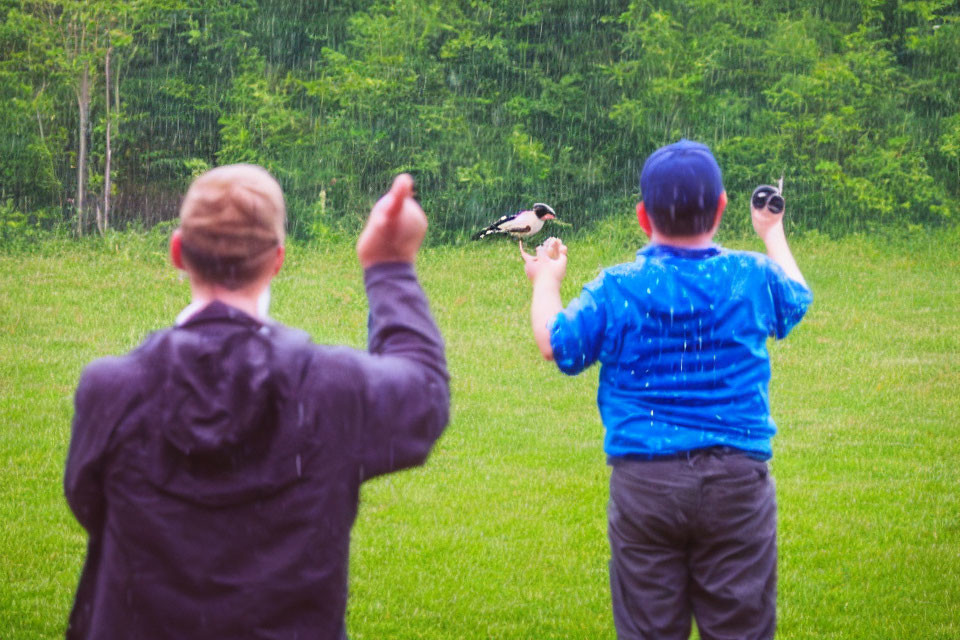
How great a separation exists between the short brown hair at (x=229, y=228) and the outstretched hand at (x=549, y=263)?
1.24 meters

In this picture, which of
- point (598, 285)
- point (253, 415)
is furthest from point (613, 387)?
point (253, 415)

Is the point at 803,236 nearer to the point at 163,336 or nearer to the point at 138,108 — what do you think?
the point at 138,108

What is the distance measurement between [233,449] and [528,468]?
221 inches

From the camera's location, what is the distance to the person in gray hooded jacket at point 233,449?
1544 millimetres

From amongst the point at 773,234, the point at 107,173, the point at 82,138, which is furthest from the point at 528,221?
the point at 82,138

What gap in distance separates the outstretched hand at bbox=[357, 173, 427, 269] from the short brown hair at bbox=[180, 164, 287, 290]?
5.4 inches

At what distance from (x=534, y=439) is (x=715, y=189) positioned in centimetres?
518

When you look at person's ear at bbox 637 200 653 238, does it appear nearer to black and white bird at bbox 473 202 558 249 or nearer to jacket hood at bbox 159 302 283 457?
jacket hood at bbox 159 302 283 457

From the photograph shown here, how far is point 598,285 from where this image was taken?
2711 mm

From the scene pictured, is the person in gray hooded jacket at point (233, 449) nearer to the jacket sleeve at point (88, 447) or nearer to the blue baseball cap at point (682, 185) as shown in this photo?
the jacket sleeve at point (88, 447)

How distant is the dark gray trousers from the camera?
2562mm

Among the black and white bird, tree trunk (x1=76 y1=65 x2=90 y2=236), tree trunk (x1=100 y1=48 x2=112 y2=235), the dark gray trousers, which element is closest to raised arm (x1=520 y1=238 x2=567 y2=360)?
the dark gray trousers

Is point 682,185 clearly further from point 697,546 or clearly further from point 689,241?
point 697,546

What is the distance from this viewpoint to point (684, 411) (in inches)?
102
